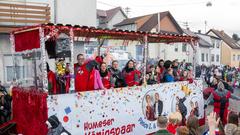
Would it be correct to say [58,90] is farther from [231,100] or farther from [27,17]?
[27,17]

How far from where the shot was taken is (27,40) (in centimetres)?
733

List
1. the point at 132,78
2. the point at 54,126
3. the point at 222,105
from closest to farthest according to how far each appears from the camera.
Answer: the point at 54,126 < the point at 132,78 < the point at 222,105

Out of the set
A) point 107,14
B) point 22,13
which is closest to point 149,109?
point 22,13

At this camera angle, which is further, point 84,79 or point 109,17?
point 109,17

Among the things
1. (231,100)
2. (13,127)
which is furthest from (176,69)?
(13,127)

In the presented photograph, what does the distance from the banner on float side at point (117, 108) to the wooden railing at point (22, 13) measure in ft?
26.4

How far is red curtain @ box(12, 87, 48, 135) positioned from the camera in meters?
6.60

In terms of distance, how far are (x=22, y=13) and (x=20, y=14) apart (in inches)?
5.1

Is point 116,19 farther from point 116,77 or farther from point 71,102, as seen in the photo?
point 71,102

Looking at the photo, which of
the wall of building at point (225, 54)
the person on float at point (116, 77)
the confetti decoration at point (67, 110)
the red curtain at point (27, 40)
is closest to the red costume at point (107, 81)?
the person on float at point (116, 77)

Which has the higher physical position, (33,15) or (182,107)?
(33,15)

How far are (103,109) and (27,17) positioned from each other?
8832 millimetres

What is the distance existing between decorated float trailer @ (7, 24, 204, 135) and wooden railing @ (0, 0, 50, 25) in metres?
6.72

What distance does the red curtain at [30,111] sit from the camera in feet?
21.7
